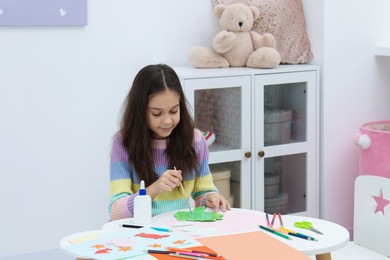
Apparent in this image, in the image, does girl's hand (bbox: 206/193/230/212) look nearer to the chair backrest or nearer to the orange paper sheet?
the orange paper sheet

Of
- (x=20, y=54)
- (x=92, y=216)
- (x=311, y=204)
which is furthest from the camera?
(x=311, y=204)

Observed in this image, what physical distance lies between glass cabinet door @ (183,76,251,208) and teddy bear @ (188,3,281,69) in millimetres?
152

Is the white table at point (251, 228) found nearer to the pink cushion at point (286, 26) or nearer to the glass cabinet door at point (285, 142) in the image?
the glass cabinet door at point (285, 142)

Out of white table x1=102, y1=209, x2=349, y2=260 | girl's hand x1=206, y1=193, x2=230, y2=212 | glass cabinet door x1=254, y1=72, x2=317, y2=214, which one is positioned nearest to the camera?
white table x1=102, y1=209, x2=349, y2=260

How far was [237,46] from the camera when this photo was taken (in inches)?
136

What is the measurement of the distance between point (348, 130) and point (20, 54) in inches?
64.6

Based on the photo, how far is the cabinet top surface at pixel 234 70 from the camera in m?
3.25

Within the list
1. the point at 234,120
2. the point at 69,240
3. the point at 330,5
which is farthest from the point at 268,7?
the point at 69,240

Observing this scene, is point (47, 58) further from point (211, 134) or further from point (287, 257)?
point (287, 257)

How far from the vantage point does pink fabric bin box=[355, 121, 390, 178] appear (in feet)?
11.0

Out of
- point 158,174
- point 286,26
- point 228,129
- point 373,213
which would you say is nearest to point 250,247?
point 158,174

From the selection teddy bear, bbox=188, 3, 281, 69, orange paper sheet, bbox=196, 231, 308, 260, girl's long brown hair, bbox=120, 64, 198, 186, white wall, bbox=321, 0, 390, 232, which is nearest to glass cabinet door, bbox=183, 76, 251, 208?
teddy bear, bbox=188, 3, 281, 69

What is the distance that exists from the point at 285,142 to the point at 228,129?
0.32 m

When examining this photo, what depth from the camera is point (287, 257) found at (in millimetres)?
1826
